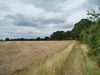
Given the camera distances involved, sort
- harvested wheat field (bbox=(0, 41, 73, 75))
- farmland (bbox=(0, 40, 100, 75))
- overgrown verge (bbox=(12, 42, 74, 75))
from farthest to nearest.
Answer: harvested wheat field (bbox=(0, 41, 73, 75)), farmland (bbox=(0, 40, 100, 75)), overgrown verge (bbox=(12, 42, 74, 75))

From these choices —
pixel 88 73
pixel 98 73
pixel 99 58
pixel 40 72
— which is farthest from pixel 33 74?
pixel 99 58

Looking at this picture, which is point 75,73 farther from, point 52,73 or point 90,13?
point 90,13

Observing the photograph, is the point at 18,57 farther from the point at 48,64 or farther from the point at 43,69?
the point at 43,69

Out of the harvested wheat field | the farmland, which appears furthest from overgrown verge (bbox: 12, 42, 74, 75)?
the harvested wheat field

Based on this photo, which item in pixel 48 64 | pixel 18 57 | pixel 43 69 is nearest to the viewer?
pixel 43 69

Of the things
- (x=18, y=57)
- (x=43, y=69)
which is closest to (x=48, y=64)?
(x=43, y=69)

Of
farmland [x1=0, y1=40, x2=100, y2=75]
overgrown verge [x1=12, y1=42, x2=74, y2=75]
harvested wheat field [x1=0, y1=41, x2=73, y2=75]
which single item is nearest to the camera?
overgrown verge [x1=12, y1=42, x2=74, y2=75]

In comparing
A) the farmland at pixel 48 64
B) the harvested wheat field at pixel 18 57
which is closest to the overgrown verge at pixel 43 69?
the farmland at pixel 48 64

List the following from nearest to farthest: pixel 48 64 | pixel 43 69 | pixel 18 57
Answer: pixel 43 69 < pixel 48 64 < pixel 18 57

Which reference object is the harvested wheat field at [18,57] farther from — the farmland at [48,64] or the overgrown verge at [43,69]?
the overgrown verge at [43,69]

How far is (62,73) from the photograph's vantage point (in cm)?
693

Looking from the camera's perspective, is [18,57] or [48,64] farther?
[18,57]

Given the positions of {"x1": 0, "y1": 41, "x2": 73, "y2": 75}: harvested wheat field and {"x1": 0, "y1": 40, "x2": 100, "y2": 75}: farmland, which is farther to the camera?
{"x1": 0, "y1": 41, "x2": 73, "y2": 75}: harvested wheat field

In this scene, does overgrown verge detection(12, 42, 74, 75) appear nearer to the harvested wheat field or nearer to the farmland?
the farmland
